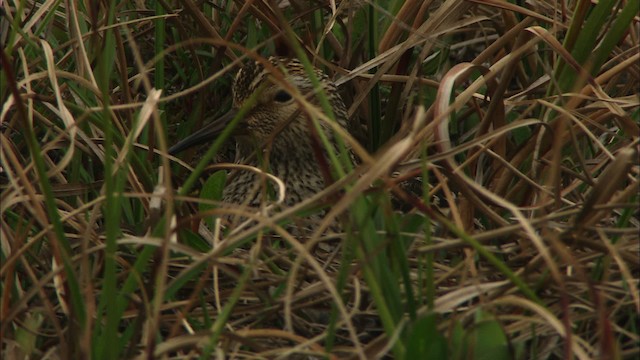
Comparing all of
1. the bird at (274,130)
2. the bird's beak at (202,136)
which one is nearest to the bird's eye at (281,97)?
the bird at (274,130)

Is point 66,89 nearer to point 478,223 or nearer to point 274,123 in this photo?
point 274,123

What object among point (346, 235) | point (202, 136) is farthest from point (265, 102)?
point (346, 235)

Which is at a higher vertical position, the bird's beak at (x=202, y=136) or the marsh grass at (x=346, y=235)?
the marsh grass at (x=346, y=235)

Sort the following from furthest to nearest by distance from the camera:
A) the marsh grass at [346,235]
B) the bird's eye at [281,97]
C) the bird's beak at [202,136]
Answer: the bird's eye at [281,97]
the bird's beak at [202,136]
the marsh grass at [346,235]

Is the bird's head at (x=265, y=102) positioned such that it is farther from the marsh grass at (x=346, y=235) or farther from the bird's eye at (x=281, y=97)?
the marsh grass at (x=346, y=235)

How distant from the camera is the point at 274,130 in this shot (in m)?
3.64

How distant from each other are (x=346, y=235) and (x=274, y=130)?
143cm

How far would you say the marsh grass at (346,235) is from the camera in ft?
7.24

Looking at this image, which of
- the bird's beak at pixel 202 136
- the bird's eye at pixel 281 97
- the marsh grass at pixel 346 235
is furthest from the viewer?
the bird's eye at pixel 281 97

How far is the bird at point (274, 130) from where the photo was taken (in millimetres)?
3711

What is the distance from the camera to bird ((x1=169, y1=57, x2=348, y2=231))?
3.71 m

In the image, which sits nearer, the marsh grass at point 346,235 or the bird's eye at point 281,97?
the marsh grass at point 346,235

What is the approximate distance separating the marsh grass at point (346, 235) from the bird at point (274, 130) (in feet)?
0.46

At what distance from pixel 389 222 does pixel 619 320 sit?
579 mm
